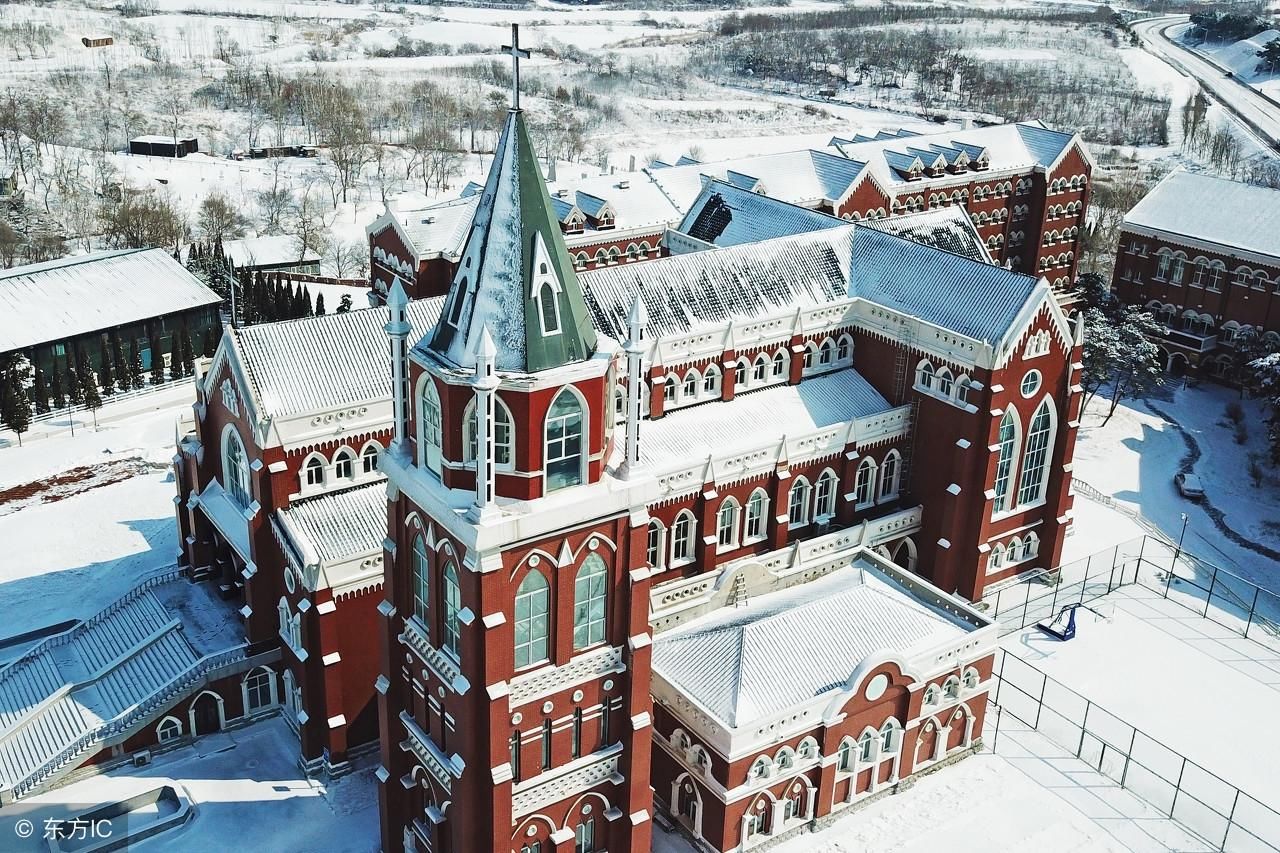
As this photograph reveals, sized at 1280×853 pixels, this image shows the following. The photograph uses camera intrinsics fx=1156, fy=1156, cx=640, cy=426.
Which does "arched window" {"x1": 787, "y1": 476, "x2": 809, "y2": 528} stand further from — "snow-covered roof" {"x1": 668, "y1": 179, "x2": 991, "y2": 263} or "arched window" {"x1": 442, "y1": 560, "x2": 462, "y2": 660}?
"arched window" {"x1": 442, "y1": 560, "x2": 462, "y2": 660}

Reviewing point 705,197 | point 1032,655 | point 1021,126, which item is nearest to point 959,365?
point 1032,655

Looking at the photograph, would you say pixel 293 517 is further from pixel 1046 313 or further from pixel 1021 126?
pixel 1021 126

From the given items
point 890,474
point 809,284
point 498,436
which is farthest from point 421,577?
point 809,284

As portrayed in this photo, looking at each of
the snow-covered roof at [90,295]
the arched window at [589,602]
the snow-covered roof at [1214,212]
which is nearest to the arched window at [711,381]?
the arched window at [589,602]

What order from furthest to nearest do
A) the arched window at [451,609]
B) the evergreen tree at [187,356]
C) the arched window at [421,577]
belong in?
the evergreen tree at [187,356], the arched window at [421,577], the arched window at [451,609]

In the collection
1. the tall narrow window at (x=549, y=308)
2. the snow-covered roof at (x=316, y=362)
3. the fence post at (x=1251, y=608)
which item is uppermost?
the tall narrow window at (x=549, y=308)

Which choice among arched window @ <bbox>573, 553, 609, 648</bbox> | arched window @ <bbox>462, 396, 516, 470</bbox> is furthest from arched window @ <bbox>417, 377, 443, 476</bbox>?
arched window @ <bbox>573, 553, 609, 648</bbox>

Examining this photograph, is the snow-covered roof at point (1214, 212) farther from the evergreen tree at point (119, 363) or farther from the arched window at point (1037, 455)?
the evergreen tree at point (119, 363)

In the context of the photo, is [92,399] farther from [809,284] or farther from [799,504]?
[799,504]
